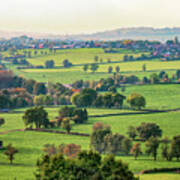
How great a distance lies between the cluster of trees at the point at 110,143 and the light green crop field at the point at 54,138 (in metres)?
2.58

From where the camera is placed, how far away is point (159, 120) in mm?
134750

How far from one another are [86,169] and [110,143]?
33779 mm

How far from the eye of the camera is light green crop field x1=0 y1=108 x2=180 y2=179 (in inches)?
3425

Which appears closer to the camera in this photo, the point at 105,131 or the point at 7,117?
the point at 105,131

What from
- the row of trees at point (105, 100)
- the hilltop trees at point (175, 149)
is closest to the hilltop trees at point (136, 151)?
the hilltop trees at point (175, 149)

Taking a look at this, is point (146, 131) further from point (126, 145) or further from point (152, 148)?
point (152, 148)

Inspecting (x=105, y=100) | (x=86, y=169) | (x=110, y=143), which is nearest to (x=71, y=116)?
(x=105, y=100)

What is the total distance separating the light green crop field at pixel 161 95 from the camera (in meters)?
165

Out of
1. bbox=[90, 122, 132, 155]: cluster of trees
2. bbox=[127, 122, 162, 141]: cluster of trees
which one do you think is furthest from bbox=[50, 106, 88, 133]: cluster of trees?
bbox=[90, 122, 132, 155]: cluster of trees

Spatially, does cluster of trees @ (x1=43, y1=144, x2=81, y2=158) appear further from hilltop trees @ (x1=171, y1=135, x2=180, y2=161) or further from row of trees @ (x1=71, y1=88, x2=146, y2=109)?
row of trees @ (x1=71, y1=88, x2=146, y2=109)

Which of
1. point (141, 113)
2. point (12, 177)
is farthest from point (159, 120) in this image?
point (12, 177)

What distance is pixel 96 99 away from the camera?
538 ft

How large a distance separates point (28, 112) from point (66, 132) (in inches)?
507

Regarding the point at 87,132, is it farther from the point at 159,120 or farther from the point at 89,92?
the point at 89,92
